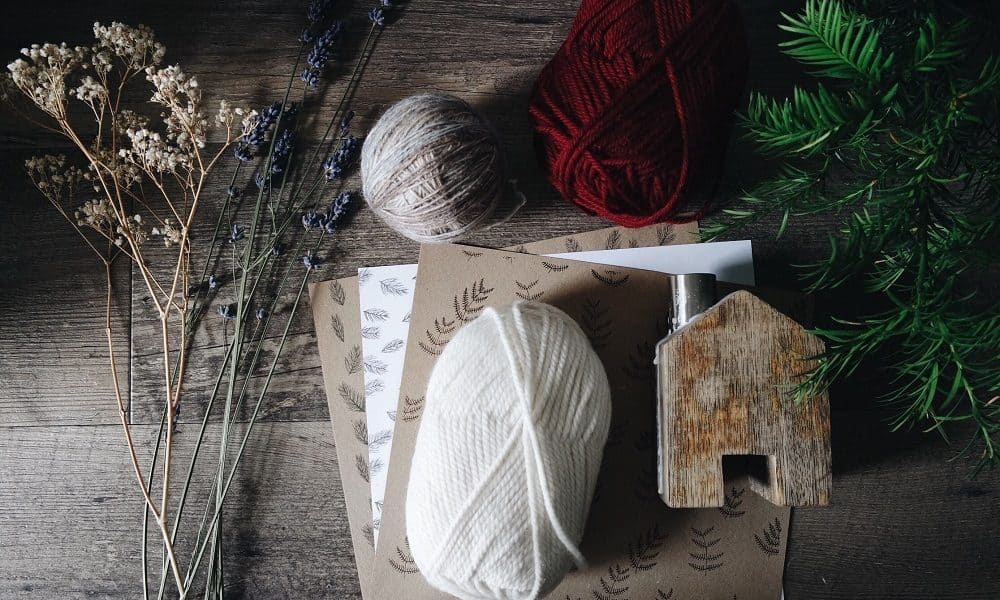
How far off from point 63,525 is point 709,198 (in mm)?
821

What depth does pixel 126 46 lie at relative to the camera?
717 mm

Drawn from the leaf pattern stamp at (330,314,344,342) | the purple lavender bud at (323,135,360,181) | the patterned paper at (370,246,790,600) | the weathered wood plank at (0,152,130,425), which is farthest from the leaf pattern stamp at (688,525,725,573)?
the weathered wood plank at (0,152,130,425)

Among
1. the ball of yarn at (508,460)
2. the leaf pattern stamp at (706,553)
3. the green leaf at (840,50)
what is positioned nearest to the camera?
the green leaf at (840,50)

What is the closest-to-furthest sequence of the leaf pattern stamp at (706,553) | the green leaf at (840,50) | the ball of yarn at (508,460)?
the green leaf at (840,50), the ball of yarn at (508,460), the leaf pattern stamp at (706,553)

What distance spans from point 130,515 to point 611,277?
0.61 m

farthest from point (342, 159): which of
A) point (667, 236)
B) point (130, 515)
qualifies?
point (130, 515)

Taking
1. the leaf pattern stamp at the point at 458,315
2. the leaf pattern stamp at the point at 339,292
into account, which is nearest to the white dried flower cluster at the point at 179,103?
the leaf pattern stamp at the point at 339,292

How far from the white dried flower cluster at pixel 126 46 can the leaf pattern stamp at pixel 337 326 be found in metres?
0.34

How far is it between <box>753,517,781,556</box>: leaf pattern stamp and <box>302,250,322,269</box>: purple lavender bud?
569 millimetres

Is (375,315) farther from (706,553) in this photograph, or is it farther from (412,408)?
(706,553)

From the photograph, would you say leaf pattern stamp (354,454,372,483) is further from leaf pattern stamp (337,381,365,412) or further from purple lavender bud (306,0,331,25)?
purple lavender bud (306,0,331,25)

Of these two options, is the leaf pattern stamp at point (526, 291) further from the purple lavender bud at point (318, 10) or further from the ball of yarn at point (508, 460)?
the purple lavender bud at point (318, 10)

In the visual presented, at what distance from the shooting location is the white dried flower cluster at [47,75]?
0.69 m

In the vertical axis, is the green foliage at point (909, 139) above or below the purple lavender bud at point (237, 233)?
below
